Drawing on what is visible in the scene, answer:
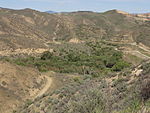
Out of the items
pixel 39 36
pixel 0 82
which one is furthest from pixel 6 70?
pixel 39 36

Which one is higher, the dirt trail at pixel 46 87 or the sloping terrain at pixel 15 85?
the sloping terrain at pixel 15 85

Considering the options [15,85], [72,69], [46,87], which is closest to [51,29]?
[72,69]

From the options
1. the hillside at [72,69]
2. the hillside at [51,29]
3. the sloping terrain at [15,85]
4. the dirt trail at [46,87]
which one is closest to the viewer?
the hillside at [72,69]

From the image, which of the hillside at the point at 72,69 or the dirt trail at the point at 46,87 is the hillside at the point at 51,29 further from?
the dirt trail at the point at 46,87

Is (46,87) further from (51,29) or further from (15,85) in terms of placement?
(51,29)

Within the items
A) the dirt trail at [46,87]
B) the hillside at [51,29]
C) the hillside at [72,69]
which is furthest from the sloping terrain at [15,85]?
the hillside at [51,29]

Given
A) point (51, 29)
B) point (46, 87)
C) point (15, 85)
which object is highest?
point (51, 29)

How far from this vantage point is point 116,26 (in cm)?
10662

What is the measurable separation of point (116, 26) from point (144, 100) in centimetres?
10134

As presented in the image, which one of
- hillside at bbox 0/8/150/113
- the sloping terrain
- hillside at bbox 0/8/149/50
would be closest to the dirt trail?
hillside at bbox 0/8/150/113

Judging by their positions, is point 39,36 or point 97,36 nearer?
point 39,36

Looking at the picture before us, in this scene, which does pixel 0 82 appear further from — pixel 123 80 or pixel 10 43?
pixel 10 43

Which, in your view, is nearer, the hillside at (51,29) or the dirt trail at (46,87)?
the dirt trail at (46,87)

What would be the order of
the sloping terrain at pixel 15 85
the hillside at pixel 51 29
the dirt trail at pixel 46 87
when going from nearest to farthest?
the sloping terrain at pixel 15 85, the dirt trail at pixel 46 87, the hillside at pixel 51 29
